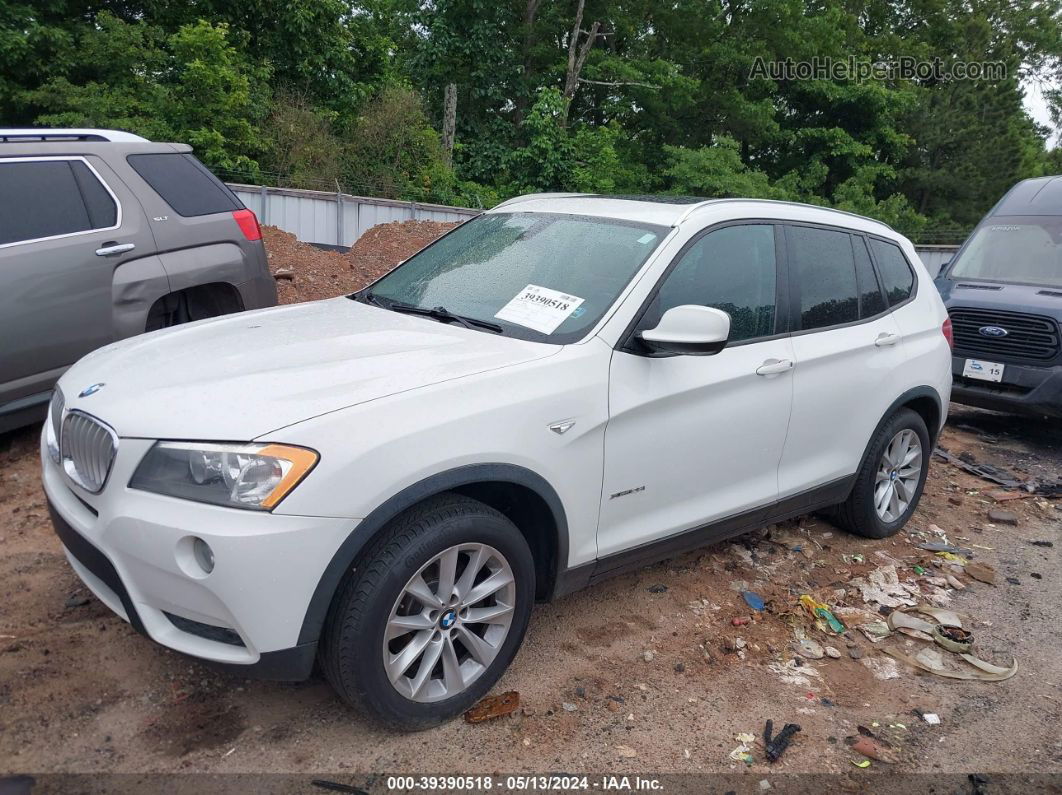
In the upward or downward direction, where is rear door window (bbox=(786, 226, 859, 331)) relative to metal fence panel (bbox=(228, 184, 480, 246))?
upward

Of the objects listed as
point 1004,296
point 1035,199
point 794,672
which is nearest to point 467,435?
point 794,672

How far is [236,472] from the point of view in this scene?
2.52 m

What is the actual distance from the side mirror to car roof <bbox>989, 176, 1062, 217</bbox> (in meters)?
6.92

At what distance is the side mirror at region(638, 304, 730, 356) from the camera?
Result: 321 cm

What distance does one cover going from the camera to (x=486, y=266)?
12.8 feet

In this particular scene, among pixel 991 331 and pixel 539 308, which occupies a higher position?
pixel 539 308

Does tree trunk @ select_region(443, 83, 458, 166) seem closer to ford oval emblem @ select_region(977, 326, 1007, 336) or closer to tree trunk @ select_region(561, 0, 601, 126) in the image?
tree trunk @ select_region(561, 0, 601, 126)

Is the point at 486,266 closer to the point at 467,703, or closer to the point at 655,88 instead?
the point at 467,703

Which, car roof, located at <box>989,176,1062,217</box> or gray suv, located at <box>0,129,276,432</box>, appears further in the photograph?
car roof, located at <box>989,176,1062,217</box>

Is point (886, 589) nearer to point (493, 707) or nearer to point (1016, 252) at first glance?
point (493, 707)

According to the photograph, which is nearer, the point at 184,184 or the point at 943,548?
the point at 943,548

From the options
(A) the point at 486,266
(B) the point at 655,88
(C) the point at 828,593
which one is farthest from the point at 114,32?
(C) the point at 828,593

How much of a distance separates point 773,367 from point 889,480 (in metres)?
1.58

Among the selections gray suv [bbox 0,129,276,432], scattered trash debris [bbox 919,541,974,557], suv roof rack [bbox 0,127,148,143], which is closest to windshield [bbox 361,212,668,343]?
gray suv [bbox 0,129,276,432]
